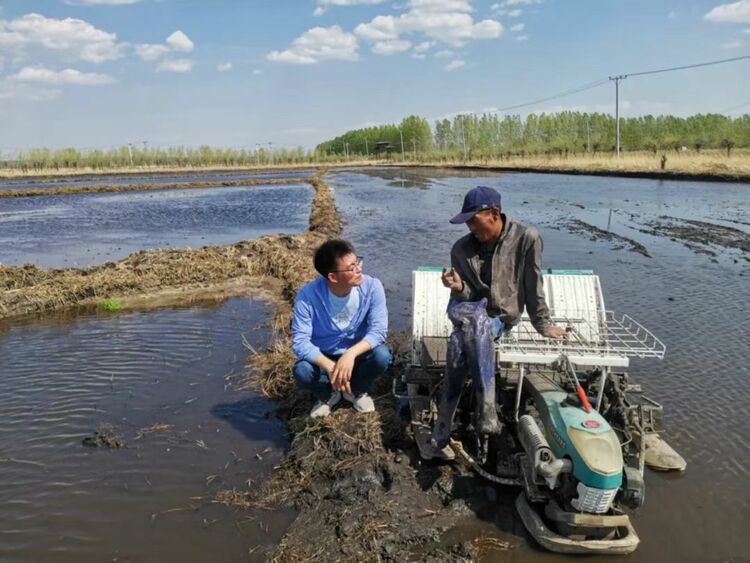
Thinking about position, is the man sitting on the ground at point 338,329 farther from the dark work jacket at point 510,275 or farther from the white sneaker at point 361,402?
the dark work jacket at point 510,275

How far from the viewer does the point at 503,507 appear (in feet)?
13.2

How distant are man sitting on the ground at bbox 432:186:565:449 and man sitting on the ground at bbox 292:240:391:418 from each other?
83cm

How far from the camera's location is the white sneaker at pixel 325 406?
4933mm

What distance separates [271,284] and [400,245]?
19.0ft

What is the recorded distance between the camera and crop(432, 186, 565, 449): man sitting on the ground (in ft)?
12.7

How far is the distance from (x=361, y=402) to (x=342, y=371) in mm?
610

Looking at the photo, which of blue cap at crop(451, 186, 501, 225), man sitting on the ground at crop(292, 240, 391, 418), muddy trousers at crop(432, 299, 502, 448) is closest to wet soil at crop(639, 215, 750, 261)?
blue cap at crop(451, 186, 501, 225)

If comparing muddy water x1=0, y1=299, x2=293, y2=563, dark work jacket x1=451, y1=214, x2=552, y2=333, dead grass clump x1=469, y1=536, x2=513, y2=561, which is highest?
dark work jacket x1=451, y1=214, x2=552, y2=333

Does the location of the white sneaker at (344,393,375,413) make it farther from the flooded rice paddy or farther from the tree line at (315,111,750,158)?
the tree line at (315,111,750,158)

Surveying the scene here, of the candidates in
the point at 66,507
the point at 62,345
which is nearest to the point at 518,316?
the point at 66,507

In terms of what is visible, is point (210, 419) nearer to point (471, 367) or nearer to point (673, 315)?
point (471, 367)

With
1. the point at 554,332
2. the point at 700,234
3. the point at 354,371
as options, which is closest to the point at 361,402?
the point at 354,371

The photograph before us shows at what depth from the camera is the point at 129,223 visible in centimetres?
2300

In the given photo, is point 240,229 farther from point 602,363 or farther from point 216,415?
point 602,363
